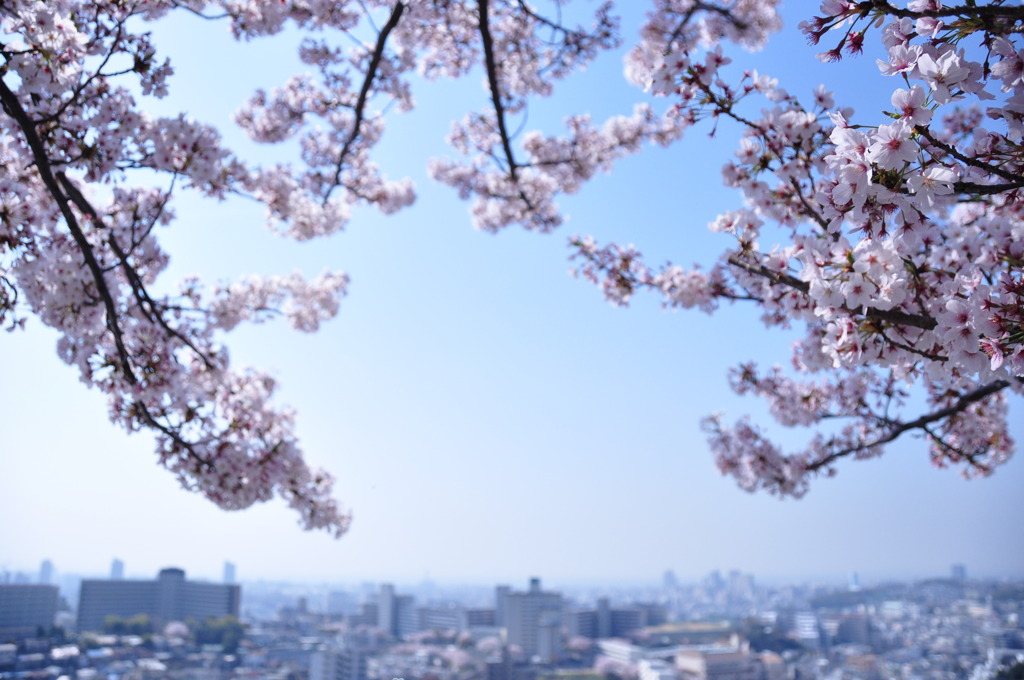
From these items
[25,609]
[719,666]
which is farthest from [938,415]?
[719,666]

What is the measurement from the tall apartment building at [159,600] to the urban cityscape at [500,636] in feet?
0.16

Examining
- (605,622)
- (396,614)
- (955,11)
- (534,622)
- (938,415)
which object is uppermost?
(955,11)

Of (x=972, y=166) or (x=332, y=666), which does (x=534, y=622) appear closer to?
(x=332, y=666)

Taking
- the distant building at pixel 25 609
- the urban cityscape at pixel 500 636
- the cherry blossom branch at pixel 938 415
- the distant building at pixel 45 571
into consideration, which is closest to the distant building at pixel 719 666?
the urban cityscape at pixel 500 636

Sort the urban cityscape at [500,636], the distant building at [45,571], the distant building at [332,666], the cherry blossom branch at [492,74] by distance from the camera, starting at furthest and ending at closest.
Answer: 1. the distant building at [45,571]
2. the distant building at [332,666]
3. the urban cityscape at [500,636]
4. the cherry blossom branch at [492,74]

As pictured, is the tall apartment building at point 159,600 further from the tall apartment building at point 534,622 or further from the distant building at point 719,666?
the distant building at point 719,666

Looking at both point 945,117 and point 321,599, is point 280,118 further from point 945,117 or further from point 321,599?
point 321,599

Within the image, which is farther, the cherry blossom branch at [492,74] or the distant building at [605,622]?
the distant building at [605,622]

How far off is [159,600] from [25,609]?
499 inches

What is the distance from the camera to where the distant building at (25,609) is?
963 centimetres

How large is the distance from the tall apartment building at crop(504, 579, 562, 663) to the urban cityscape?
0.27 ft

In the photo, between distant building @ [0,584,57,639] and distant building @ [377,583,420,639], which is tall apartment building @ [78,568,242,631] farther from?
distant building @ [377,583,420,639]

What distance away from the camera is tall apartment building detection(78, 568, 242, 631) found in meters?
18.7

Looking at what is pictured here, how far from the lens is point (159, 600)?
848 inches
